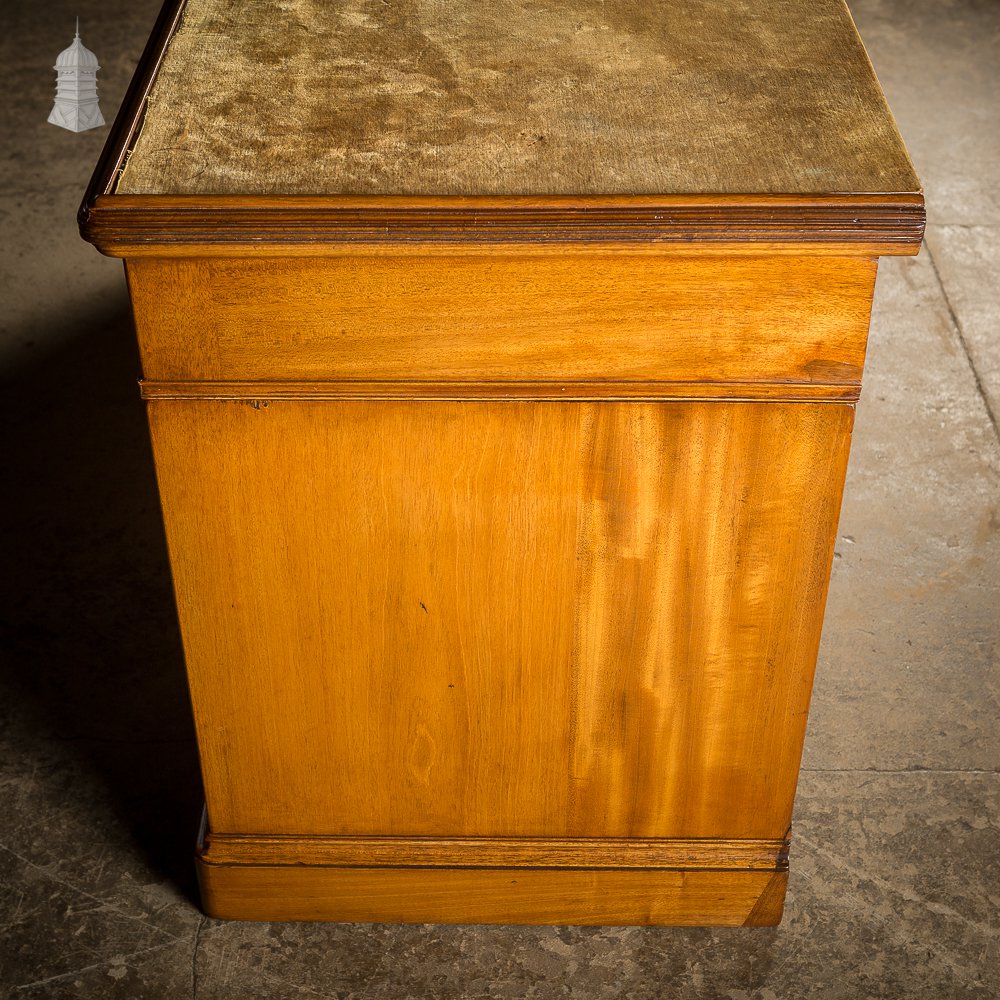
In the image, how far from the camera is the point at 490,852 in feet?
6.14

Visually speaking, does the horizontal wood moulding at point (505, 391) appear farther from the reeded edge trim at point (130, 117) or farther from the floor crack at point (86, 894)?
the floor crack at point (86, 894)

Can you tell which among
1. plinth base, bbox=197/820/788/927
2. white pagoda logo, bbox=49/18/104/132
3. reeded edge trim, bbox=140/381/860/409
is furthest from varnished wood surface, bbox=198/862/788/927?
white pagoda logo, bbox=49/18/104/132

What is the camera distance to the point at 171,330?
1.38 meters

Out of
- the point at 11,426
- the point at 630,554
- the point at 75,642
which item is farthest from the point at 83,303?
the point at 630,554

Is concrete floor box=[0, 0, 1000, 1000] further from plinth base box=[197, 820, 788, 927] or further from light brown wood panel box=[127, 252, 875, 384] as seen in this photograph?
light brown wood panel box=[127, 252, 875, 384]

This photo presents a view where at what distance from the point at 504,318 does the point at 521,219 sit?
12cm

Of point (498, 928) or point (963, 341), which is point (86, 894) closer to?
point (498, 928)

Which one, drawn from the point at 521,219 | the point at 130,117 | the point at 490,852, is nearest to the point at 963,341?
Answer: the point at 490,852

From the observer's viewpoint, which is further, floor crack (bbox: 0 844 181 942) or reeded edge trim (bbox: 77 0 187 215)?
floor crack (bbox: 0 844 181 942)

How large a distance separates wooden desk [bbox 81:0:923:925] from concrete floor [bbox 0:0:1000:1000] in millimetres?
86

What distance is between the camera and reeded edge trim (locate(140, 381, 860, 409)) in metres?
1.42

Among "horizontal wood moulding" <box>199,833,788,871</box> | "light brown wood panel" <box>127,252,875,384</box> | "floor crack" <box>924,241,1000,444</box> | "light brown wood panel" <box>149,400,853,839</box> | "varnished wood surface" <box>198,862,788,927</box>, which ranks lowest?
"floor crack" <box>924,241,1000,444</box>

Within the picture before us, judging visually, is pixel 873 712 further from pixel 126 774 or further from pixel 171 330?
pixel 171 330

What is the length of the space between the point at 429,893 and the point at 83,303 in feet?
6.57
